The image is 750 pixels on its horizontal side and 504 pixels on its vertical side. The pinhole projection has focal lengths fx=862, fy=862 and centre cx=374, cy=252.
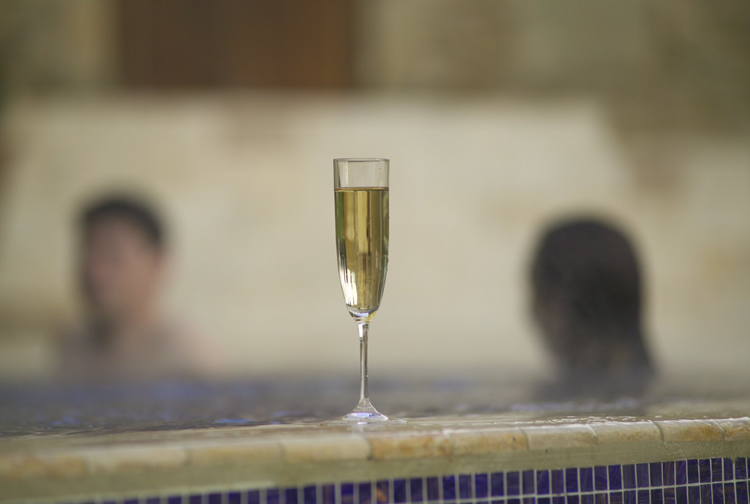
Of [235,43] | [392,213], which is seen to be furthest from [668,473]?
[235,43]

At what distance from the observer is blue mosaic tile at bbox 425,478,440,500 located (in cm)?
87

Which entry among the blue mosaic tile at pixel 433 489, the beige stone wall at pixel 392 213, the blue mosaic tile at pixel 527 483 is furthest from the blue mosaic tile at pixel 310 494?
the beige stone wall at pixel 392 213

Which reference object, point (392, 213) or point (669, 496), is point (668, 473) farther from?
point (392, 213)

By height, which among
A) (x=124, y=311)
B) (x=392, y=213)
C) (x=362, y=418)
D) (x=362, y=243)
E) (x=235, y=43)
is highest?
(x=235, y=43)

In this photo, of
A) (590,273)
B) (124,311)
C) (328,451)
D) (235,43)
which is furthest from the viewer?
(235,43)

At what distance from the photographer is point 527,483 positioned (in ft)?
2.95

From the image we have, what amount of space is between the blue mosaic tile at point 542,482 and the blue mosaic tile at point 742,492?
0.25 m

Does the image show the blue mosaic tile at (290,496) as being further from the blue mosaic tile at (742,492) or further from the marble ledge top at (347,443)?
the blue mosaic tile at (742,492)

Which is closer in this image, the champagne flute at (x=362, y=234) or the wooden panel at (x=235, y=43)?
the champagne flute at (x=362, y=234)

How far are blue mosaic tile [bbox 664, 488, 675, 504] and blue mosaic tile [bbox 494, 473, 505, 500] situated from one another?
197mm

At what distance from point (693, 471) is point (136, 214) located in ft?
12.2

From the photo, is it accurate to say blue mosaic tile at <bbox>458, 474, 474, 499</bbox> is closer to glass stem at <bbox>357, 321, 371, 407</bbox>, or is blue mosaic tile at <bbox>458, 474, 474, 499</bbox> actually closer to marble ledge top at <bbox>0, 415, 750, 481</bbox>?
marble ledge top at <bbox>0, 415, 750, 481</bbox>

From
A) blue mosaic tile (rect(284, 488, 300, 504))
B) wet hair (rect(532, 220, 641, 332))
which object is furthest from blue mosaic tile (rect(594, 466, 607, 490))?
wet hair (rect(532, 220, 641, 332))

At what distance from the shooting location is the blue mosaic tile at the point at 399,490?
86 cm
